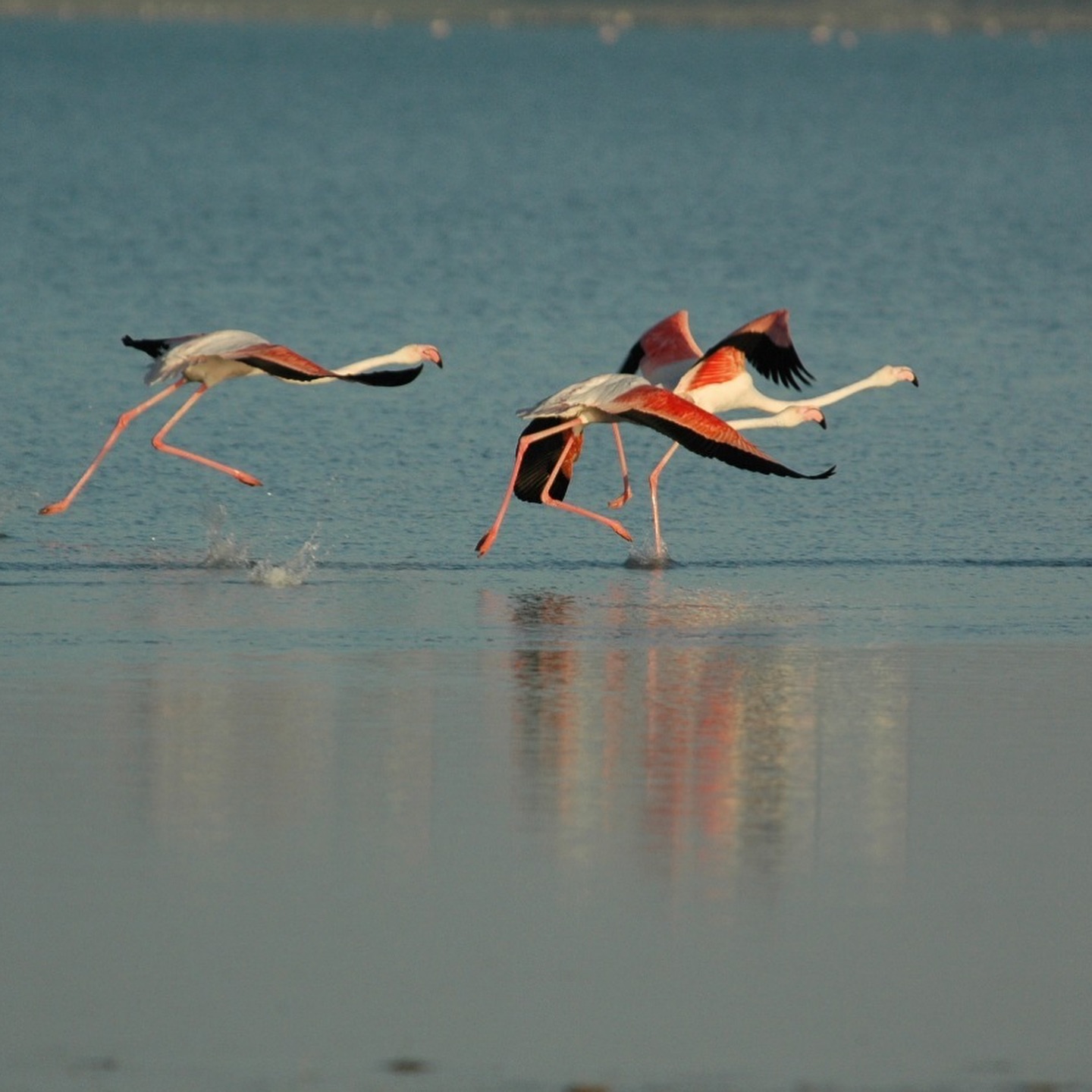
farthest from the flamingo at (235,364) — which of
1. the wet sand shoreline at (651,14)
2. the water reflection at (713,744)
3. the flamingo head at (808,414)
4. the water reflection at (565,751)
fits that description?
the wet sand shoreline at (651,14)

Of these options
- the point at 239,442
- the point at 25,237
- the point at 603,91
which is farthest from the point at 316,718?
the point at 603,91

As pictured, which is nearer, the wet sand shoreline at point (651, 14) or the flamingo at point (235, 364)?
the flamingo at point (235, 364)

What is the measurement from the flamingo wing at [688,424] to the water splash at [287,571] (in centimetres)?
166

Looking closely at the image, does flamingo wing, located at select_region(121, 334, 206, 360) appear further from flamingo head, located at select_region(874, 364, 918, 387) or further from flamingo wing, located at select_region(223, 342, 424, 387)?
flamingo head, located at select_region(874, 364, 918, 387)

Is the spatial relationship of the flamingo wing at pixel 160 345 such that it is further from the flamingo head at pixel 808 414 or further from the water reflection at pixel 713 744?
the flamingo head at pixel 808 414

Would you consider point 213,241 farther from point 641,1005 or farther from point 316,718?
point 641,1005

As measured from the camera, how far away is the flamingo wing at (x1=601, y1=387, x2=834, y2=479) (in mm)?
13109

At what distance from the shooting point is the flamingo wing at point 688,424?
43.0ft

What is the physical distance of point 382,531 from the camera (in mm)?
14812

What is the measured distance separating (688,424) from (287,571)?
80.7 inches

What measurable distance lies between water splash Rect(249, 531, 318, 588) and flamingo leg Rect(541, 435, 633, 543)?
1.33 metres

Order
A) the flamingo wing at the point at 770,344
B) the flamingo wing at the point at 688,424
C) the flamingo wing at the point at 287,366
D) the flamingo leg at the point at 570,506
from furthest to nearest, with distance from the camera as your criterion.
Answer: the flamingo wing at the point at 770,344 < the flamingo wing at the point at 287,366 < the flamingo leg at the point at 570,506 < the flamingo wing at the point at 688,424

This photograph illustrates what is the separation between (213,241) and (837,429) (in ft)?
61.0

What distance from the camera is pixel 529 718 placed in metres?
9.76
